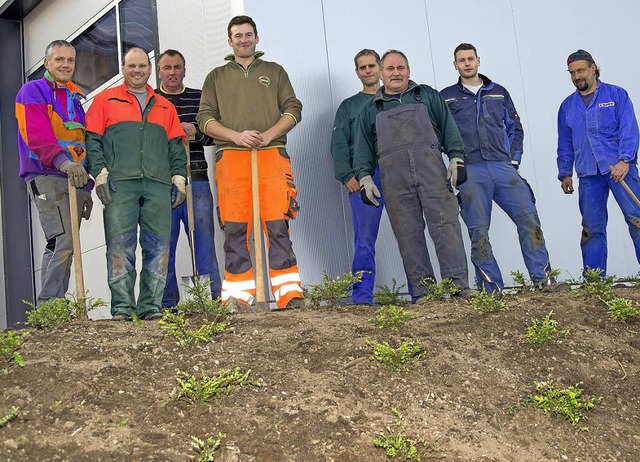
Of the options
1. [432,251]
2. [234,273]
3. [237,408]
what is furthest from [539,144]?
[237,408]

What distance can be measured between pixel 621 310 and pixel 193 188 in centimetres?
347

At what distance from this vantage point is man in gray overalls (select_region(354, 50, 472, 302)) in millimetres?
6426

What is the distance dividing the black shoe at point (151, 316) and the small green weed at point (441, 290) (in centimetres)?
190

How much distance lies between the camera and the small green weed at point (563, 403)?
4.22 metres

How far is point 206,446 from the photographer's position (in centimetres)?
367

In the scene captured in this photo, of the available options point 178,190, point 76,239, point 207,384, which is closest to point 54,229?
point 76,239

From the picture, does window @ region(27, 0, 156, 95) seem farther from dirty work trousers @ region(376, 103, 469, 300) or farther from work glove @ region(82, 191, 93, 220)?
dirty work trousers @ region(376, 103, 469, 300)

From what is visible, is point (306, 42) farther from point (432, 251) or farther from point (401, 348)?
point (401, 348)

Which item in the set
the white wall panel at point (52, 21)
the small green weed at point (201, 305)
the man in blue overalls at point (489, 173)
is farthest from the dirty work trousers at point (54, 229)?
the white wall panel at point (52, 21)

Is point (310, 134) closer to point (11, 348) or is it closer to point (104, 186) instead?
point (104, 186)

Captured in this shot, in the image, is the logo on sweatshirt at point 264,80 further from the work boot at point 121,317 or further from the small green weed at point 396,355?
the small green weed at point 396,355

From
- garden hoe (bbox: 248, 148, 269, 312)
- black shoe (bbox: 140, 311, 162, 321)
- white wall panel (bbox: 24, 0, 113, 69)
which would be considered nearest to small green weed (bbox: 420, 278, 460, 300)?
garden hoe (bbox: 248, 148, 269, 312)

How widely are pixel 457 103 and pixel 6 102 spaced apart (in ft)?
21.2

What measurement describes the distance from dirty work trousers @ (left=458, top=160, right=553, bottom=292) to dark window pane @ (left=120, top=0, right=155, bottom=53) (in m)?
3.64
